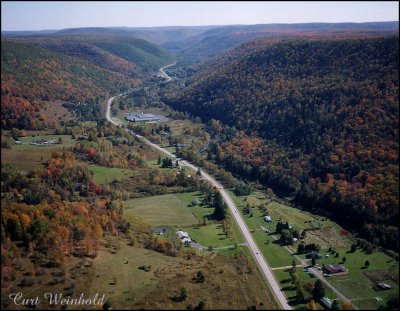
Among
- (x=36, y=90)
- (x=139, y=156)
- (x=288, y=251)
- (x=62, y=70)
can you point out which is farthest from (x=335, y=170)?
(x=62, y=70)

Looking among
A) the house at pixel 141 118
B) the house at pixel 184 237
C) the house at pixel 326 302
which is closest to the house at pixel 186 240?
the house at pixel 184 237

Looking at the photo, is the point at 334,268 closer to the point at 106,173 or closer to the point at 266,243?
the point at 266,243

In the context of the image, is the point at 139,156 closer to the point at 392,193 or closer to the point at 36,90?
the point at 36,90

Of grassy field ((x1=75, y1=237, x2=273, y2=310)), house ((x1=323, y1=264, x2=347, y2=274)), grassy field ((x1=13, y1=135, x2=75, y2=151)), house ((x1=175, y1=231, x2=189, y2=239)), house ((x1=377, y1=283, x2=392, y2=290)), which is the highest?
grassy field ((x1=13, y1=135, x2=75, y2=151))

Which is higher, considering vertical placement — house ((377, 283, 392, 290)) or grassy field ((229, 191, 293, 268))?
house ((377, 283, 392, 290))

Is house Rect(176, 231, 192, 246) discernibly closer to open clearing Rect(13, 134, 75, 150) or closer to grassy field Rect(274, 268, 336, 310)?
grassy field Rect(274, 268, 336, 310)

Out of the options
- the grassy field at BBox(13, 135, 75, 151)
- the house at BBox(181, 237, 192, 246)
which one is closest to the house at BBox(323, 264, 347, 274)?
the house at BBox(181, 237, 192, 246)
